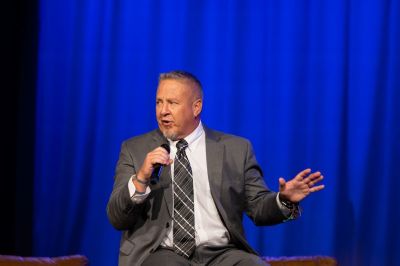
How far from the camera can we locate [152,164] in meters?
2.71

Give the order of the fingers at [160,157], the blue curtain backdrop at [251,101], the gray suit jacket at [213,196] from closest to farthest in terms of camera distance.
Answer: the fingers at [160,157]
the gray suit jacket at [213,196]
the blue curtain backdrop at [251,101]

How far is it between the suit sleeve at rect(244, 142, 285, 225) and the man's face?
1.13 feet

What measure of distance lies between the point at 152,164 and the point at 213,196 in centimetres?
46

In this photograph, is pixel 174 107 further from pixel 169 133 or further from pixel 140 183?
pixel 140 183

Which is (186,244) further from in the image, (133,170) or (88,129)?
(88,129)

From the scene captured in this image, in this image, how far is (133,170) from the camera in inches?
122

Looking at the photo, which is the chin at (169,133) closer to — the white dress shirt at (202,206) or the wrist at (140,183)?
the white dress shirt at (202,206)

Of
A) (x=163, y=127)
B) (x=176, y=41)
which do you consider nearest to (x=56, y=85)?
(x=176, y=41)

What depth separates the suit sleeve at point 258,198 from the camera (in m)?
3.00

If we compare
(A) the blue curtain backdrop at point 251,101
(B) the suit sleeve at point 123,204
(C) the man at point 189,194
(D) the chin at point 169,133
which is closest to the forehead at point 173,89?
(C) the man at point 189,194

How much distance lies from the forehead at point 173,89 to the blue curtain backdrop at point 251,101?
107 centimetres

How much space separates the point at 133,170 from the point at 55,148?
157cm

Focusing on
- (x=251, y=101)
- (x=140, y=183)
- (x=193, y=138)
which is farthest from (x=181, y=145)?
(x=251, y=101)

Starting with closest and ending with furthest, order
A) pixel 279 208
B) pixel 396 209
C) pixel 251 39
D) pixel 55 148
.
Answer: pixel 279 208
pixel 396 209
pixel 251 39
pixel 55 148
